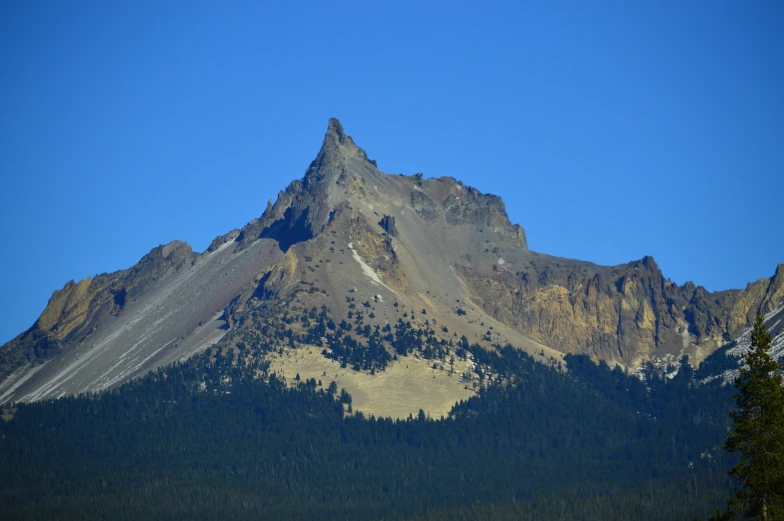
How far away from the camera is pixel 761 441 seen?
263 ft

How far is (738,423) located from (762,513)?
609 cm

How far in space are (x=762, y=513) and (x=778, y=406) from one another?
22.6ft

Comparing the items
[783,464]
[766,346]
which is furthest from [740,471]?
[766,346]

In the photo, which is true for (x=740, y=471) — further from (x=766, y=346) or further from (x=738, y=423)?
(x=766, y=346)

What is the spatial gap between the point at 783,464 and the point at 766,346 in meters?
7.71

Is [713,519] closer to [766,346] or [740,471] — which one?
[740,471]

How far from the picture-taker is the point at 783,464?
78.9 metres

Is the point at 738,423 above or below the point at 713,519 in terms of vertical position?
above

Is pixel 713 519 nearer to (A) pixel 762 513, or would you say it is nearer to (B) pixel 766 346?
(A) pixel 762 513

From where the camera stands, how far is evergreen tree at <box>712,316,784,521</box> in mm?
79375

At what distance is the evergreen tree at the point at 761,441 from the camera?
79375 millimetres

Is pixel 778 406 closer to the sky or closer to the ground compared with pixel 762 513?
closer to the sky

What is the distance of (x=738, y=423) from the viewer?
79500mm

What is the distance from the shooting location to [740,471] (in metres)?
78.8
